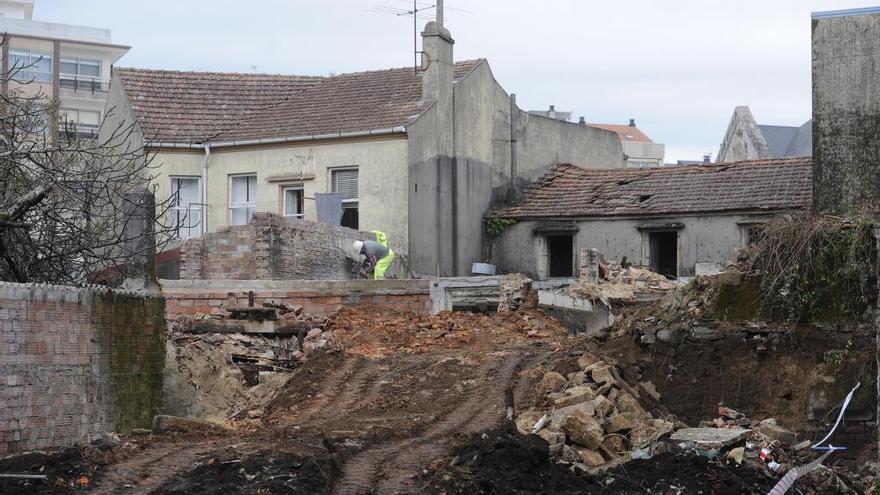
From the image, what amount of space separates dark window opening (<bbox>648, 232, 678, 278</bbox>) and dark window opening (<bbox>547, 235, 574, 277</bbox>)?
2.13 meters

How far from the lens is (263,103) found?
112 ft

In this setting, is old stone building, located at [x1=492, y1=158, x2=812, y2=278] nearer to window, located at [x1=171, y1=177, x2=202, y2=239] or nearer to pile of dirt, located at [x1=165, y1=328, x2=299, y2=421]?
window, located at [x1=171, y1=177, x2=202, y2=239]

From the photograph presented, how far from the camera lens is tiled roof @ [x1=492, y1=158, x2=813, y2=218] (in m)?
29.0

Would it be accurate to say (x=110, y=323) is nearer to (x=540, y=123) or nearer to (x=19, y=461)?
(x=19, y=461)

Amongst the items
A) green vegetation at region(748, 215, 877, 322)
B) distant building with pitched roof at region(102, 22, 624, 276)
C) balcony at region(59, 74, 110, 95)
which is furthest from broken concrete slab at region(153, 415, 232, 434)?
balcony at region(59, 74, 110, 95)

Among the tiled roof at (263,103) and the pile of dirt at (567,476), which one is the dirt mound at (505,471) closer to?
the pile of dirt at (567,476)

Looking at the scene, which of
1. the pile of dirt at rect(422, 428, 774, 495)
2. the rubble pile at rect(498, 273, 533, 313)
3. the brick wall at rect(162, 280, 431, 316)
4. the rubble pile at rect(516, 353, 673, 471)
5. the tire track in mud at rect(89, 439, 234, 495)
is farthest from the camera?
the rubble pile at rect(498, 273, 533, 313)

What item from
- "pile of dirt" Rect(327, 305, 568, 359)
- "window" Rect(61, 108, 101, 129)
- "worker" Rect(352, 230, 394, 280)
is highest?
"window" Rect(61, 108, 101, 129)

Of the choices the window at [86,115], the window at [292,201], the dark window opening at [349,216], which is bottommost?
the dark window opening at [349,216]

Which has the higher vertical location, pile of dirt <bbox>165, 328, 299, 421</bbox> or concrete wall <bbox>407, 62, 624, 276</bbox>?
concrete wall <bbox>407, 62, 624, 276</bbox>

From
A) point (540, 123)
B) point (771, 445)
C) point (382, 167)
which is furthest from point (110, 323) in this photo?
point (540, 123)

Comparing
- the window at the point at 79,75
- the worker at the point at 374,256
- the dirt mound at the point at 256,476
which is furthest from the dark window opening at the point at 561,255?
the window at the point at 79,75

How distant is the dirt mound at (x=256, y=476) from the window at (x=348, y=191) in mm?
17163

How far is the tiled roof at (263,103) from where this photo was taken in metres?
31.2
